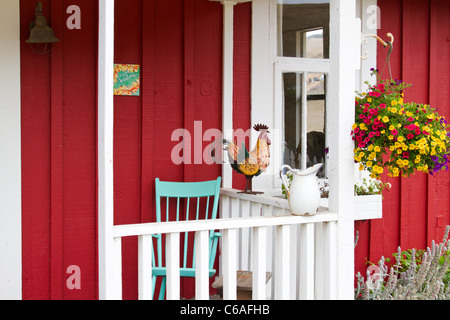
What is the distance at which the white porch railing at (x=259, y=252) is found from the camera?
2.46 metres

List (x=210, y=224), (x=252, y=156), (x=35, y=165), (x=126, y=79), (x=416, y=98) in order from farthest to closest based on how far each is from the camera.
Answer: (x=416, y=98), (x=126, y=79), (x=252, y=156), (x=35, y=165), (x=210, y=224)

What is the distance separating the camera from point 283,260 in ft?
9.12

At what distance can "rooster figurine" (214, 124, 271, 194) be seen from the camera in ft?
11.1

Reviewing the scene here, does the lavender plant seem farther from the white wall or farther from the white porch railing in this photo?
the white wall

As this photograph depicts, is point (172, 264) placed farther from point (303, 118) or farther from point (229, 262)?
point (303, 118)

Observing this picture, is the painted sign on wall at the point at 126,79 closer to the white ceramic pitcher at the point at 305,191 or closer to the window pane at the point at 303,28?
the window pane at the point at 303,28

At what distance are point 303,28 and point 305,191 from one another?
1.66 m

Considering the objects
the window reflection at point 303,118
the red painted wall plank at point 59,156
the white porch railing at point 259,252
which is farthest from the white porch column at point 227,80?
the red painted wall plank at point 59,156

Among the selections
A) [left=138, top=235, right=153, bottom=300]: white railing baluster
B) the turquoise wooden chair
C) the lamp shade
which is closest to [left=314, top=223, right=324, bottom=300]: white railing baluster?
the turquoise wooden chair

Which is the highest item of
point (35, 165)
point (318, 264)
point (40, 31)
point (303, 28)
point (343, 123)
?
point (303, 28)

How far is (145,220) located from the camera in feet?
11.8

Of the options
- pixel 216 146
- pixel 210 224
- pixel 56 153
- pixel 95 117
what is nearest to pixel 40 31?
pixel 95 117
